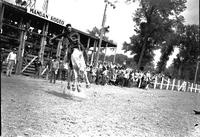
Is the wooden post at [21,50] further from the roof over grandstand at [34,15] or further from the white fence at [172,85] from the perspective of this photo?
the white fence at [172,85]

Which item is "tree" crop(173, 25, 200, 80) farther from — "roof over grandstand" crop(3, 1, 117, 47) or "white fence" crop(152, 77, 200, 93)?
"roof over grandstand" crop(3, 1, 117, 47)

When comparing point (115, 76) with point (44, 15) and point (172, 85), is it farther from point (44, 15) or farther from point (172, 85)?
point (172, 85)

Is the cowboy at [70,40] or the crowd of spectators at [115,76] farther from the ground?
the cowboy at [70,40]

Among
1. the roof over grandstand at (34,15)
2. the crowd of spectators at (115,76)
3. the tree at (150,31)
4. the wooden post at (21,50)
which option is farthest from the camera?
the tree at (150,31)

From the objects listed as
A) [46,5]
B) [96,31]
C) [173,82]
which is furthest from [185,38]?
[96,31]

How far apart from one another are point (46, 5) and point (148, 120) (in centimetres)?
1770

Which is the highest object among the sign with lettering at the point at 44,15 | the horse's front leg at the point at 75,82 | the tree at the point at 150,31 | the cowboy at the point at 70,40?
the tree at the point at 150,31

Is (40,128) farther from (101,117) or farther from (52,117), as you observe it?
(101,117)

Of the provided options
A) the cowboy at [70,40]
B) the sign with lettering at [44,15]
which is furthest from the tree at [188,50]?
the cowboy at [70,40]

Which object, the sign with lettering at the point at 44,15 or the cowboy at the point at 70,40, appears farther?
the sign with lettering at the point at 44,15

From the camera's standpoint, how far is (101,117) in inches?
242

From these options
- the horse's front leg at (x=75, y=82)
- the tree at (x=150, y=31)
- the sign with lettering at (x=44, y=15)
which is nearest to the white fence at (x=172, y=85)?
the tree at (x=150, y=31)

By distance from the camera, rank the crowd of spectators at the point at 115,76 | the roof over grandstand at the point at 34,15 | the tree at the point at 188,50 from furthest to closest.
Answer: the tree at the point at 188,50 < the crowd of spectators at the point at 115,76 < the roof over grandstand at the point at 34,15

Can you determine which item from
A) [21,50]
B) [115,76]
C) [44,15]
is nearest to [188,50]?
[115,76]
